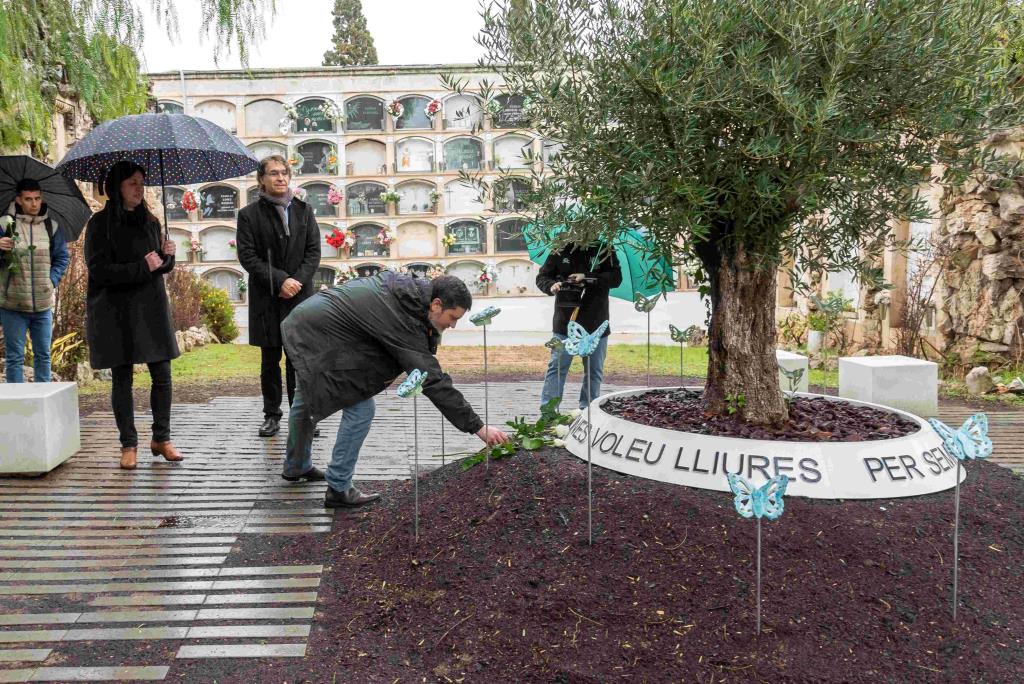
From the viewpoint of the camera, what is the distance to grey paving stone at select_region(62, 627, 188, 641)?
2541 mm

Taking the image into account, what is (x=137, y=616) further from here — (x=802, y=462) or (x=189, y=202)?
(x=189, y=202)

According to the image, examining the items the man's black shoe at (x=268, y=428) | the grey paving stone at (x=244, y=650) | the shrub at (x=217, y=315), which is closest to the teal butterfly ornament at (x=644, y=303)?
the grey paving stone at (x=244, y=650)

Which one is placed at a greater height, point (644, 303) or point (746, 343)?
point (644, 303)

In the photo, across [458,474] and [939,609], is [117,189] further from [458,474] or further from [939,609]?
[939,609]

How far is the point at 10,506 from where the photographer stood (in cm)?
395

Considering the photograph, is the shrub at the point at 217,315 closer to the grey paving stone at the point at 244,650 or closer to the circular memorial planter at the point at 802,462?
the circular memorial planter at the point at 802,462

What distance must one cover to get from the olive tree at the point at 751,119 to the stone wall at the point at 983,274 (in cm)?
557

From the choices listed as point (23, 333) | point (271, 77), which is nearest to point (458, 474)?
point (23, 333)

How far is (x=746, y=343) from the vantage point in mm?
3373

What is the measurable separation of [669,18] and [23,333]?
16.0 ft

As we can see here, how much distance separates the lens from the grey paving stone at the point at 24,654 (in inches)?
94.5

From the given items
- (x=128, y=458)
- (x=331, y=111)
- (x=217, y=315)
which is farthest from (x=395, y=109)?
(x=128, y=458)

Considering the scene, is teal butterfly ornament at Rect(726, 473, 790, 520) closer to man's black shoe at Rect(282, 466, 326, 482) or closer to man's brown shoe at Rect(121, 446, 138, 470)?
man's black shoe at Rect(282, 466, 326, 482)

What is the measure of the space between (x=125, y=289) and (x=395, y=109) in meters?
12.9
